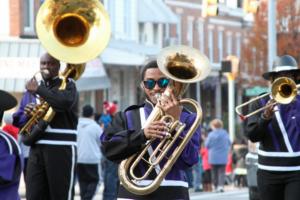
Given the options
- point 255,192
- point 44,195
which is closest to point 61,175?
point 44,195

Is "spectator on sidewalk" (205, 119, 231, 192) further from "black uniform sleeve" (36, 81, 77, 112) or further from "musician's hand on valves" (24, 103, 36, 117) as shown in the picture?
"black uniform sleeve" (36, 81, 77, 112)

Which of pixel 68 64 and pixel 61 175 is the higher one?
pixel 68 64

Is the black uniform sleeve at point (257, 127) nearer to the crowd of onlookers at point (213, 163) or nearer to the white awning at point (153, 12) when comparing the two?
the crowd of onlookers at point (213, 163)

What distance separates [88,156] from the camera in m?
15.8

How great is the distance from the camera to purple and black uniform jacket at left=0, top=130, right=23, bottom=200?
23.8 feet

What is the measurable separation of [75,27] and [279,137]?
2.06 meters

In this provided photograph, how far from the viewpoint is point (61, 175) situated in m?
10.0

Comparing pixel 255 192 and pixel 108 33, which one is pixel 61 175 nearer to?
pixel 108 33

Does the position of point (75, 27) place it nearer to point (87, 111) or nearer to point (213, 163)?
point (87, 111)

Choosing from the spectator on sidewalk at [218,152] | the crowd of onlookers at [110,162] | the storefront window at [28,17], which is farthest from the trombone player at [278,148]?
the storefront window at [28,17]

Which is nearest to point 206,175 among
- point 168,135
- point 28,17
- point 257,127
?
point 28,17

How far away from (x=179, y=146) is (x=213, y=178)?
16937mm

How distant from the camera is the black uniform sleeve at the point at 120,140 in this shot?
7.00m

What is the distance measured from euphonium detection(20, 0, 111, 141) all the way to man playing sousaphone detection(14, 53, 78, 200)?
47cm
